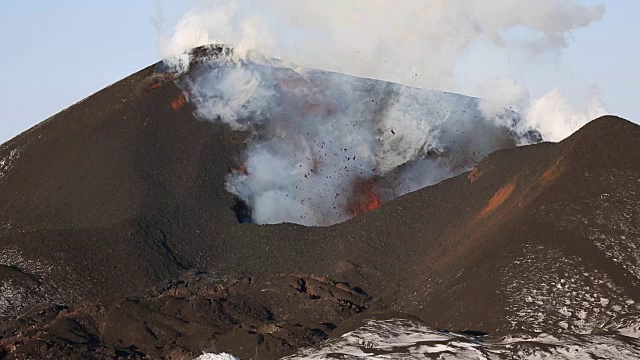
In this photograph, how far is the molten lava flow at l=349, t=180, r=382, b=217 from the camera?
2751 inches

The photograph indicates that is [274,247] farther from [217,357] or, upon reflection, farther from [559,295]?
[559,295]

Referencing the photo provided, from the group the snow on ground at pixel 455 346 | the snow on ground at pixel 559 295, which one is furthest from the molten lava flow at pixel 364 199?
the snow on ground at pixel 455 346

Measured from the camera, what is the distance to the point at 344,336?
137 ft

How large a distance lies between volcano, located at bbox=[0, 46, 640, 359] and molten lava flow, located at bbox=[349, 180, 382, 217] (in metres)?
0.09

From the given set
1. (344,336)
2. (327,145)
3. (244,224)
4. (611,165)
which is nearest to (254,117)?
(327,145)

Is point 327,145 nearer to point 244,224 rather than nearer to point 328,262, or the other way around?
point 244,224

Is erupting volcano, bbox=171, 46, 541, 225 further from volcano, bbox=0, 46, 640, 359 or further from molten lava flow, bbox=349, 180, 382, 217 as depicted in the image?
volcano, bbox=0, 46, 640, 359

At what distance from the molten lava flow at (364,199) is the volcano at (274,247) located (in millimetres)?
85

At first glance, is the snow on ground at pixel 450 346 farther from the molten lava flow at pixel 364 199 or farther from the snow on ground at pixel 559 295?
the molten lava flow at pixel 364 199

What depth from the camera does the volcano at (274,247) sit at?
147 feet

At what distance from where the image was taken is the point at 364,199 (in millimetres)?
70500

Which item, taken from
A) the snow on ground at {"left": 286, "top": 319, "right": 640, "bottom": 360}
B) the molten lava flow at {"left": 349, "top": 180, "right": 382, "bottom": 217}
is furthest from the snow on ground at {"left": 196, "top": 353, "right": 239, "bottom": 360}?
the molten lava flow at {"left": 349, "top": 180, "right": 382, "bottom": 217}

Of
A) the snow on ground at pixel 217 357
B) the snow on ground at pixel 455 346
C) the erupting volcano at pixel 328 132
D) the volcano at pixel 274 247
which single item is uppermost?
the erupting volcano at pixel 328 132

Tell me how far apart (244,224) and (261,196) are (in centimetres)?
473
